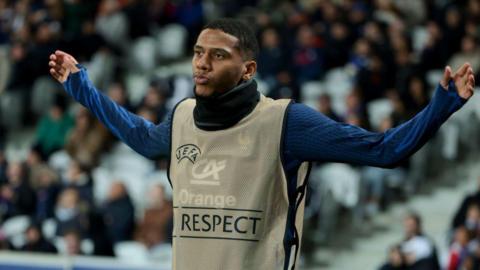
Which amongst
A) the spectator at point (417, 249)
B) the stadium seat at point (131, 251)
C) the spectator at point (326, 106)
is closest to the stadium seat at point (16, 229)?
the stadium seat at point (131, 251)

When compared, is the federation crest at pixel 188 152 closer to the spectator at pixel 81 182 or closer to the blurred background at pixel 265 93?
the blurred background at pixel 265 93

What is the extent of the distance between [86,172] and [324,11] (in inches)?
177

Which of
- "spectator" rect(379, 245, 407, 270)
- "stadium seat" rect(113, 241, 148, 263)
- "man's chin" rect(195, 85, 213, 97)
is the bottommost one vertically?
"stadium seat" rect(113, 241, 148, 263)

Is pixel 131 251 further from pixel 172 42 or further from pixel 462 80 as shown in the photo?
pixel 462 80

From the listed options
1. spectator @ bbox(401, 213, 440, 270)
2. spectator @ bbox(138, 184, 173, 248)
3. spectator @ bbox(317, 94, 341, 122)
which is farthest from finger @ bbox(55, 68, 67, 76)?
spectator @ bbox(317, 94, 341, 122)

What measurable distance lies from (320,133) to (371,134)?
0.65ft

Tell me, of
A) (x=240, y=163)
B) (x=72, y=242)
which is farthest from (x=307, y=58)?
(x=240, y=163)

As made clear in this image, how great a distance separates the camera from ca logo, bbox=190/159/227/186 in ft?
14.3

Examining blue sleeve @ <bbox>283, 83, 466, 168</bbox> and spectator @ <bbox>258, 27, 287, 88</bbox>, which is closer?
blue sleeve @ <bbox>283, 83, 466, 168</bbox>

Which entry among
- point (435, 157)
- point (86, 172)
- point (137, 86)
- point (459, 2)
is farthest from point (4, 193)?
point (459, 2)

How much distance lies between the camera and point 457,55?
14195 mm

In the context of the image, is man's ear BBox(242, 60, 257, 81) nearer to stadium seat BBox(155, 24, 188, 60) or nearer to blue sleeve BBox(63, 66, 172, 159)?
blue sleeve BBox(63, 66, 172, 159)

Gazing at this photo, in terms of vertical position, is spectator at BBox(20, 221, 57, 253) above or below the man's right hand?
below

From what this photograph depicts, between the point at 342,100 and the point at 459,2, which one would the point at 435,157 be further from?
the point at 459,2
